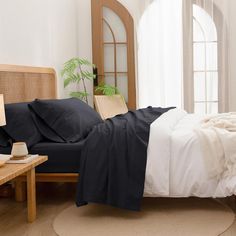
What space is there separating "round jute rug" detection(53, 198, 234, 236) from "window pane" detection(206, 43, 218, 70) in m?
3.34

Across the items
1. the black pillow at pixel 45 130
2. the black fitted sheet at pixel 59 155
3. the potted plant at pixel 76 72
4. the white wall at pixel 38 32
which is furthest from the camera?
the potted plant at pixel 76 72

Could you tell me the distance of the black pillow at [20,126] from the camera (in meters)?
3.27

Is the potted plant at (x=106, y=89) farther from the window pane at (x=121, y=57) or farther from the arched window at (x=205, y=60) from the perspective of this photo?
the arched window at (x=205, y=60)

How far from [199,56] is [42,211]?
396cm

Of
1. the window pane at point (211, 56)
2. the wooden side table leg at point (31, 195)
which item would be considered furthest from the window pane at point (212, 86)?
the wooden side table leg at point (31, 195)

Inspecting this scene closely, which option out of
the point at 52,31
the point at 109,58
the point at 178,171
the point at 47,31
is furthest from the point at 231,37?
the point at 178,171

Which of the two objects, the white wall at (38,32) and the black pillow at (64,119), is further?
the white wall at (38,32)

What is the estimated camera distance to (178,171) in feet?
9.77

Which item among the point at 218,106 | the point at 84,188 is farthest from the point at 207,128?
the point at 218,106

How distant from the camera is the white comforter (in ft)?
9.67

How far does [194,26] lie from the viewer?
246 inches

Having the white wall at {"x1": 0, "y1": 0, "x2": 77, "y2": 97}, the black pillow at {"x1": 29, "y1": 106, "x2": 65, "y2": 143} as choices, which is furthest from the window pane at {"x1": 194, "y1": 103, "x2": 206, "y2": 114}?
the black pillow at {"x1": 29, "y1": 106, "x2": 65, "y2": 143}

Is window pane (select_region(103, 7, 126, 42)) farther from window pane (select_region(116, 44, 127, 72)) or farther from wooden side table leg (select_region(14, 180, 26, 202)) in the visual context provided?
wooden side table leg (select_region(14, 180, 26, 202))

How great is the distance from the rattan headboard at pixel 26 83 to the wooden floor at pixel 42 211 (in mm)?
897
